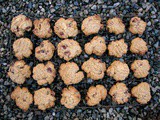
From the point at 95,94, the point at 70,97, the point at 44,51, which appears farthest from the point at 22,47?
the point at 95,94

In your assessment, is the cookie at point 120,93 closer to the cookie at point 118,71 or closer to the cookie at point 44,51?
the cookie at point 118,71

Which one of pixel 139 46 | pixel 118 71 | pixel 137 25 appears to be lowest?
pixel 118 71

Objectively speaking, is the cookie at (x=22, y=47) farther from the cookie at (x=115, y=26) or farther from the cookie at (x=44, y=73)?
the cookie at (x=115, y=26)

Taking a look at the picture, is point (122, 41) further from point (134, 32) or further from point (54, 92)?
point (54, 92)

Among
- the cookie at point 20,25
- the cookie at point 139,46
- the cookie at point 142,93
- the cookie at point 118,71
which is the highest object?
the cookie at point 20,25

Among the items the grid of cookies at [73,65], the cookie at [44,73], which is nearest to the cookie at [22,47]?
the grid of cookies at [73,65]

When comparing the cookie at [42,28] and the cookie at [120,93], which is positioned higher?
the cookie at [42,28]

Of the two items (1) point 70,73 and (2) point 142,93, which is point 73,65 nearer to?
(1) point 70,73
